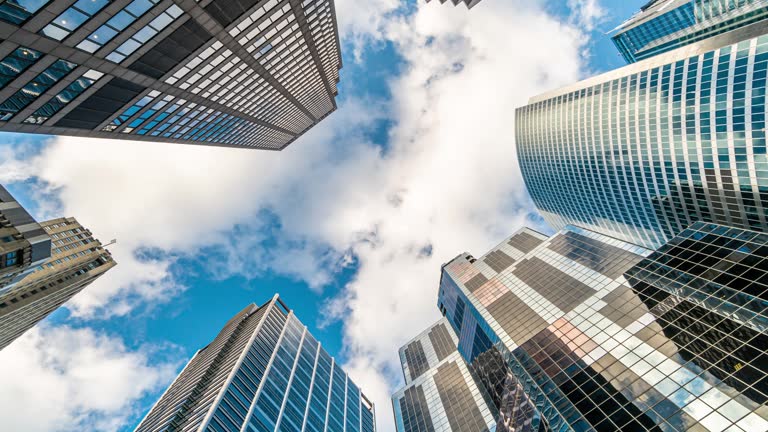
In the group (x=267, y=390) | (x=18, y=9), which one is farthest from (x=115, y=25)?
(x=267, y=390)

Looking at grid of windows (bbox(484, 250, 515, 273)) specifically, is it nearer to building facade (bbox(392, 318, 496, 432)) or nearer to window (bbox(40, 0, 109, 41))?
building facade (bbox(392, 318, 496, 432))

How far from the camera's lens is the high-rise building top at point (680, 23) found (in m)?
112

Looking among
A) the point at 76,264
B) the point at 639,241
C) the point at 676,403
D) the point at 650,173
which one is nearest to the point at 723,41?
the point at 650,173

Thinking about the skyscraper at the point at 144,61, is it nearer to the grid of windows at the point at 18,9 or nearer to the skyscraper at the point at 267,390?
the grid of windows at the point at 18,9

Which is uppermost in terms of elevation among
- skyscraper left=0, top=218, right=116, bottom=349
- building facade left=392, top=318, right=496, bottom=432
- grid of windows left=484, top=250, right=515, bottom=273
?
skyscraper left=0, top=218, right=116, bottom=349

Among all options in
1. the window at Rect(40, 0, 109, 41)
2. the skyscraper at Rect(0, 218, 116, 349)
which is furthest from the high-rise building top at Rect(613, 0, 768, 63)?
the skyscraper at Rect(0, 218, 116, 349)

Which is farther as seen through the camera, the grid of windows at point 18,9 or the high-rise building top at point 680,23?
the high-rise building top at point 680,23

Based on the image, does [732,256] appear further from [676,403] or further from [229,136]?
[229,136]

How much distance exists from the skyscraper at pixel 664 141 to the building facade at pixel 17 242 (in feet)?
374

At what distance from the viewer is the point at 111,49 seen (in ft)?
87.8

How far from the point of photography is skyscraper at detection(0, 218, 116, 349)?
66.8 metres

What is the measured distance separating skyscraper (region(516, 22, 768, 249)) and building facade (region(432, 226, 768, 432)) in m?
34.6

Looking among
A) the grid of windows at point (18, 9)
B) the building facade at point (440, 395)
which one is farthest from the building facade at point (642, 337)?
the grid of windows at point (18, 9)

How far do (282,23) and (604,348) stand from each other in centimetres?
5906
